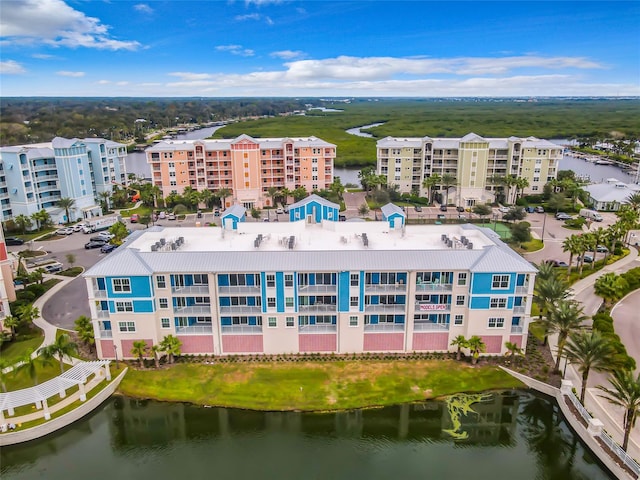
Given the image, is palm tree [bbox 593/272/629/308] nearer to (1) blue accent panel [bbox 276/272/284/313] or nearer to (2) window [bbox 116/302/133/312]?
(1) blue accent panel [bbox 276/272/284/313]

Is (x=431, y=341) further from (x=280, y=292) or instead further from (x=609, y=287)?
(x=609, y=287)

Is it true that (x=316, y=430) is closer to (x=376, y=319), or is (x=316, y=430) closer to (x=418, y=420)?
(x=418, y=420)

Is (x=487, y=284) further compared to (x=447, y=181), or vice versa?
(x=447, y=181)

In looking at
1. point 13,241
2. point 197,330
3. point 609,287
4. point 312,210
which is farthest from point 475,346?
point 13,241

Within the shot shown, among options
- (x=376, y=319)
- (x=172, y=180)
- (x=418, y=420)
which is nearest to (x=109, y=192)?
(x=172, y=180)

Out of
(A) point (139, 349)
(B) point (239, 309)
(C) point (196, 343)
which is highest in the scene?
(B) point (239, 309)

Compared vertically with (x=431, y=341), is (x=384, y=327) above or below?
above

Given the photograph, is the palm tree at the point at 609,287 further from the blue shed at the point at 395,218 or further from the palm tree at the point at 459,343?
the blue shed at the point at 395,218
